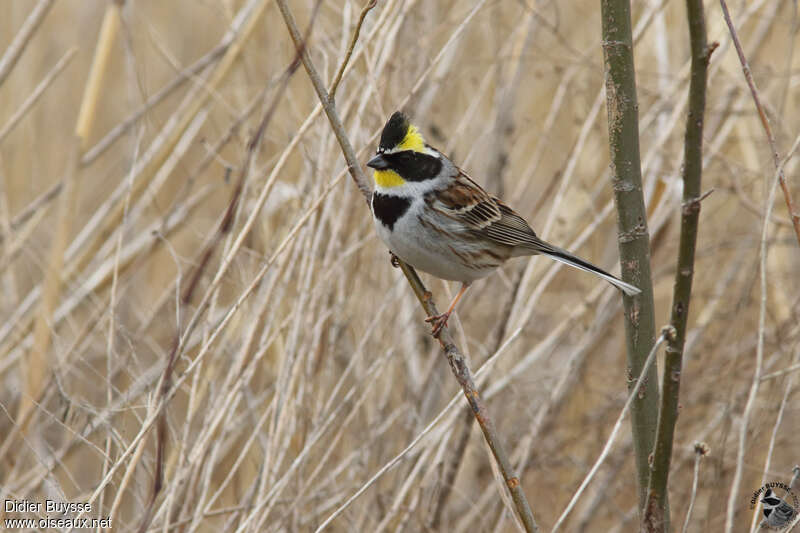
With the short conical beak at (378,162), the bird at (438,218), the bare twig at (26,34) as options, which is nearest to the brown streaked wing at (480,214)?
the bird at (438,218)

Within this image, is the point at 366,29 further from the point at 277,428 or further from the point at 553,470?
the point at 553,470

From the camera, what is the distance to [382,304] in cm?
342

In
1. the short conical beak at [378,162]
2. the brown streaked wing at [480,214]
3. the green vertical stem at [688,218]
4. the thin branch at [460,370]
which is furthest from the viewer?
the brown streaked wing at [480,214]

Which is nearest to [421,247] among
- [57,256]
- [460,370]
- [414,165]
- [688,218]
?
[414,165]

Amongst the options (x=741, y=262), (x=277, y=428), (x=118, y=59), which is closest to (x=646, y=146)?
(x=741, y=262)

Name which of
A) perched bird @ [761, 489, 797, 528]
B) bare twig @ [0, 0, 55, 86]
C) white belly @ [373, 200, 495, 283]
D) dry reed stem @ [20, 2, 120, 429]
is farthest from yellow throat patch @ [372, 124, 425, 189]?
perched bird @ [761, 489, 797, 528]

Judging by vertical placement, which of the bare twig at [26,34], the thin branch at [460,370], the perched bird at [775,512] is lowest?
the perched bird at [775,512]

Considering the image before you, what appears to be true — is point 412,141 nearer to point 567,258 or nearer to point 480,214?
point 480,214

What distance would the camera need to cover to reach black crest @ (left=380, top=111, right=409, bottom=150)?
9.09 ft

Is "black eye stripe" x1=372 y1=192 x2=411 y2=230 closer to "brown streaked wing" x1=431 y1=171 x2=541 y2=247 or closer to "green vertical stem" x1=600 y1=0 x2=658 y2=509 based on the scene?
"brown streaked wing" x1=431 y1=171 x2=541 y2=247

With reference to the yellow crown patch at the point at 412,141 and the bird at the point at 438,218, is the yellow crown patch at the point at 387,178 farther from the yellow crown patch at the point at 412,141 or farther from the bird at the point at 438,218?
the yellow crown patch at the point at 412,141

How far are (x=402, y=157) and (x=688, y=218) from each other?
1586 mm

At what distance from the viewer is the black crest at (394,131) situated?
2.77m

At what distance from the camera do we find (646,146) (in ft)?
14.1
